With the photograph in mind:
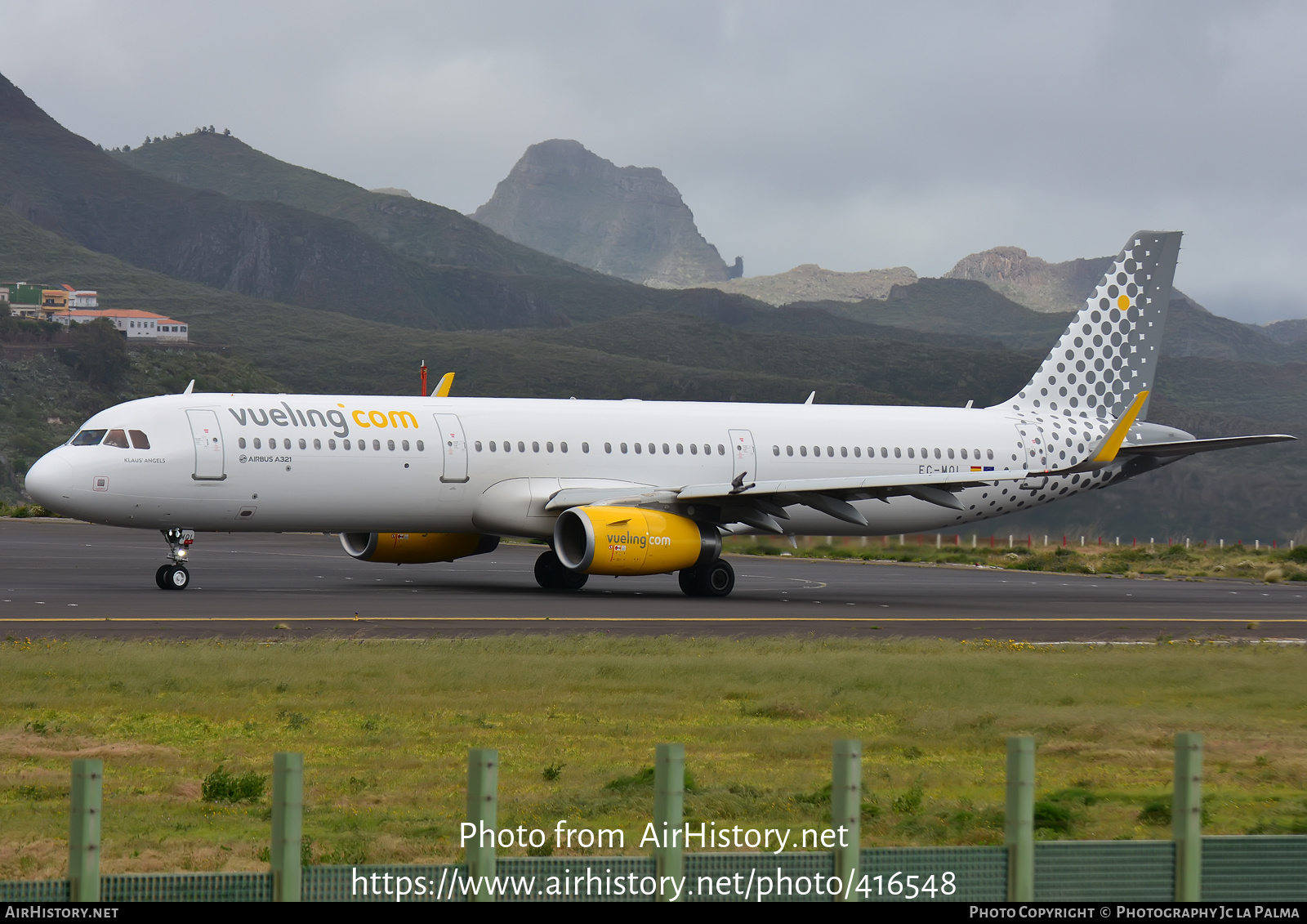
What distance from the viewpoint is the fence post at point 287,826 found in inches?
220

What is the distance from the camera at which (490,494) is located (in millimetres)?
30938

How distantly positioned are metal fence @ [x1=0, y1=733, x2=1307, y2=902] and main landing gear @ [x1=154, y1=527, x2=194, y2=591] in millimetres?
24014

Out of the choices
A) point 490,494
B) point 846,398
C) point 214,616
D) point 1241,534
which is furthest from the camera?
point 846,398

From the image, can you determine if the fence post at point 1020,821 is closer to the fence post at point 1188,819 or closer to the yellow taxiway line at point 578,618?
the fence post at point 1188,819

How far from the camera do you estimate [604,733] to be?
13.9 metres

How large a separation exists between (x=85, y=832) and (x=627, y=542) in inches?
925

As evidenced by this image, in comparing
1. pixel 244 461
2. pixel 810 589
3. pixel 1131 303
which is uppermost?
pixel 1131 303

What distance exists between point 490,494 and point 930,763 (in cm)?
1885

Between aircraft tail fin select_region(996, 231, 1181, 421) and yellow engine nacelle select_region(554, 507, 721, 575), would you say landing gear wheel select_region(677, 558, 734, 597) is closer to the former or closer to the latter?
yellow engine nacelle select_region(554, 507, 721, 575)

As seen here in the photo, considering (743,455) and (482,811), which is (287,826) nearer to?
(482,811)

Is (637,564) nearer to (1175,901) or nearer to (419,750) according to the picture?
(419,750)

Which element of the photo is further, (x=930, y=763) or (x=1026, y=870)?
(x=930, y=763)

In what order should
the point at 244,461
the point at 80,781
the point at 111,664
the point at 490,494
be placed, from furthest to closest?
the point at 490,494
the point at 244,461
the point at 111,664
the point at 80,781

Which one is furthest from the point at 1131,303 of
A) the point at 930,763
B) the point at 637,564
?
the point at 930,763
